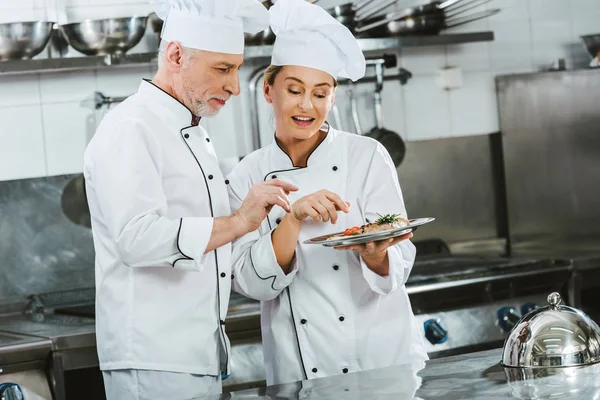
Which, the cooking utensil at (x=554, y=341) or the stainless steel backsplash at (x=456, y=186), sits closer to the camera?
the cooking utensil at (x=554, y=341)

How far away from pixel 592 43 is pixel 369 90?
1.05m

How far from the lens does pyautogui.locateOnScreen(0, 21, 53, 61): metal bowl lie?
3504mm

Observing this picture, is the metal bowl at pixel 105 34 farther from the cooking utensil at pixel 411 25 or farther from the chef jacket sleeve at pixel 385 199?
the chef jacket sleeve at pixel 385 199

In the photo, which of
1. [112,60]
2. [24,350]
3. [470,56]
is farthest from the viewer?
[470,56]

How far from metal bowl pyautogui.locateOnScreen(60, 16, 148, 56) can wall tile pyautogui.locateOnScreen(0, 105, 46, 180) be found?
12.4 inches

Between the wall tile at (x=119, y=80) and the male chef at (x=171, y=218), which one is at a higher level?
the wall tile at (x=119, y=80)

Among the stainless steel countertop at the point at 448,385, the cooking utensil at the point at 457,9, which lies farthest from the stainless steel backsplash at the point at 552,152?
the stainless steel countertop at the point at 448,385

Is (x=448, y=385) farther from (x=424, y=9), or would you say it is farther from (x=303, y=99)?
(x=424, y=9)

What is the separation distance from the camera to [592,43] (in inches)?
169

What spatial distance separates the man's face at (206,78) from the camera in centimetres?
230

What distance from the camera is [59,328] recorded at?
10.1 feet

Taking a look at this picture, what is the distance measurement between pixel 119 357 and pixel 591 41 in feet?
9.61

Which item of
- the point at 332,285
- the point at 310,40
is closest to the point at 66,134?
the point at 310,40

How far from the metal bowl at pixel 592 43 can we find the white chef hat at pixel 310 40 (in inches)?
83.3
